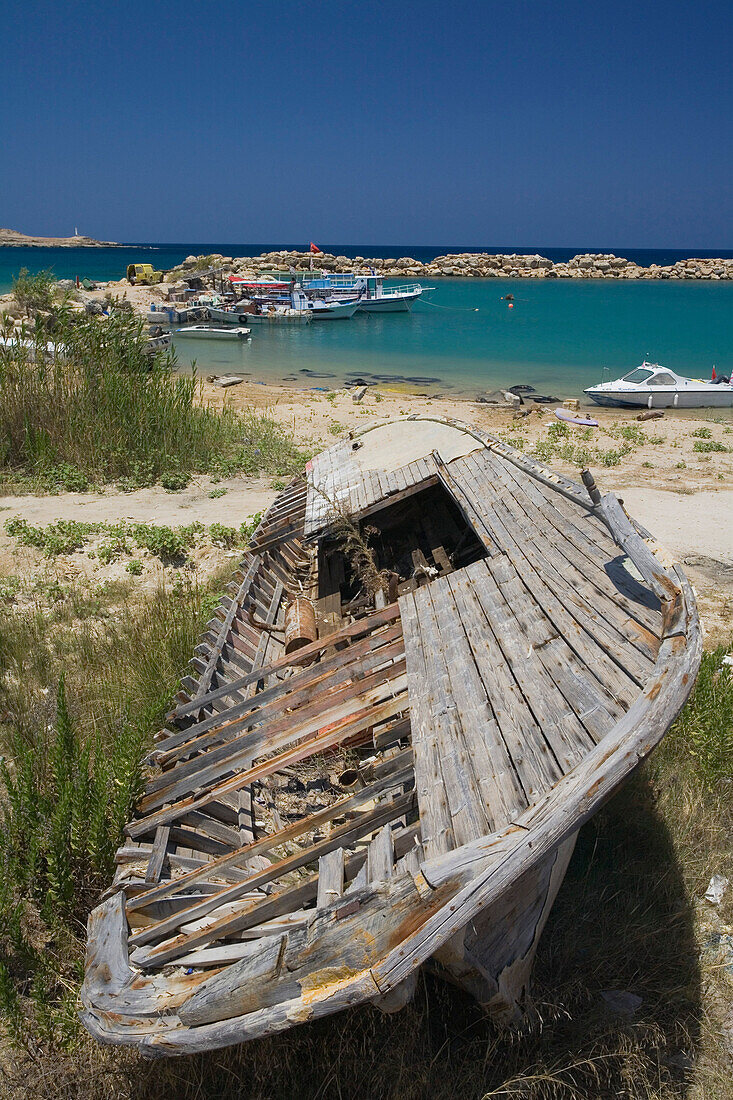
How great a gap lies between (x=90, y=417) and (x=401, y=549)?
733 centimetres

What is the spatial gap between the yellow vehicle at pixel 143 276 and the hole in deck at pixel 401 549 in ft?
192

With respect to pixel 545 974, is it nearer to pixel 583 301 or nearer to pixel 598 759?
pixel 598 759

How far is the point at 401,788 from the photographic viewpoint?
13.1ft

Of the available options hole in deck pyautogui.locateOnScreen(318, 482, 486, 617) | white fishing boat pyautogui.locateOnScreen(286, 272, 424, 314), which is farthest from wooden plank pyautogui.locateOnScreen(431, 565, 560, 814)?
white fishing boat pyautogui.locateOnScreen(286, 272, 424, 314)

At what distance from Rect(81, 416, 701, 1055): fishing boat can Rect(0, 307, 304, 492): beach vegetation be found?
7.71 metres

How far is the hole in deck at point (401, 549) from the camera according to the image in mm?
6973

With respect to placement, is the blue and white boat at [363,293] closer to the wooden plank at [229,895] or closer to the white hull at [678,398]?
the white hull at [678,398]

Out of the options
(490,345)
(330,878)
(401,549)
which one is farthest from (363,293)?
(330,878)

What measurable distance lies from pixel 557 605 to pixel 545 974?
197cm

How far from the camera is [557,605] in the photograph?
14.0ft

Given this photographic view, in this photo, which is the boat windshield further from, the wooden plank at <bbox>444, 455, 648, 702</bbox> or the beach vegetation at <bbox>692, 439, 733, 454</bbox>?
the wooden plank at <bbox>444, 455, 648, 702</bbox>

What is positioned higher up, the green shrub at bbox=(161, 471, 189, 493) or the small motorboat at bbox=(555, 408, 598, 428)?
the small motorboat at bbox=(555, 408, 598, 428)

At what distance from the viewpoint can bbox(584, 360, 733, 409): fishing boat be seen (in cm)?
2262

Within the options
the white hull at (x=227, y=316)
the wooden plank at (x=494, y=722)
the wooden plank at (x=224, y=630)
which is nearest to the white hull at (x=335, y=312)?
the white hull at (x=227, y=316)
